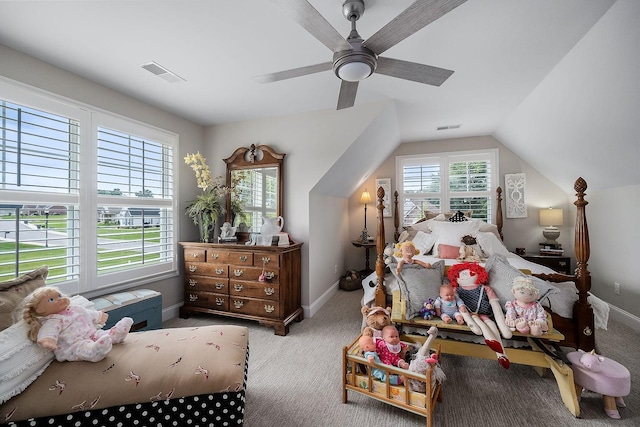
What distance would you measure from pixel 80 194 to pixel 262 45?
2133mm

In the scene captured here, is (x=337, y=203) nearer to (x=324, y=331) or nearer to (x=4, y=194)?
(x=324, y=331)

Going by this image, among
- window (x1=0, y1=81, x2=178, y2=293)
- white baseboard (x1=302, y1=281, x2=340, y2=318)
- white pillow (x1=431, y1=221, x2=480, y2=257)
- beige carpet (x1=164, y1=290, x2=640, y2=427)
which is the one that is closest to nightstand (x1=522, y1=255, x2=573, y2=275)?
white pillow (x1=431, y1=221, x2=480, y2=257)

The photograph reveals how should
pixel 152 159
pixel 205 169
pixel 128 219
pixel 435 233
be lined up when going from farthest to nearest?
pixel 435 233 → pixel 205 169 → pixel 152 159 → pixel 128 219

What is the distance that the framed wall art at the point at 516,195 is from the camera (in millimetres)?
4344

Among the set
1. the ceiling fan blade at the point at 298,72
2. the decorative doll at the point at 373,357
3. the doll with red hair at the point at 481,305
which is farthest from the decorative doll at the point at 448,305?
the ceiling fan blade at the point at 298,72

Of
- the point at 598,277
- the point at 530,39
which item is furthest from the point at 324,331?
the point at 598,277

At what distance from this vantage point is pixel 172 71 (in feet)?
7.74

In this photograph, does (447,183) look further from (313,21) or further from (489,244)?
(313,21)

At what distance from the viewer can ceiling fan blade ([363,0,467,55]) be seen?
119cm

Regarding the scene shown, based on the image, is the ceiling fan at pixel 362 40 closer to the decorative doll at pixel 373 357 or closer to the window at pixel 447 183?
the decorative doll at pixel 373 357

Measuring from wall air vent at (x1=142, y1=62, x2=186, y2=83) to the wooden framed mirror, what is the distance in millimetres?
1135

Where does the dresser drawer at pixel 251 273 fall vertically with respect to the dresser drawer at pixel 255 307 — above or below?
above

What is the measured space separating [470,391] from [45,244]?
3553 mm

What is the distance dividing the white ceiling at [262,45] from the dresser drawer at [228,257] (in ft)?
5.72
